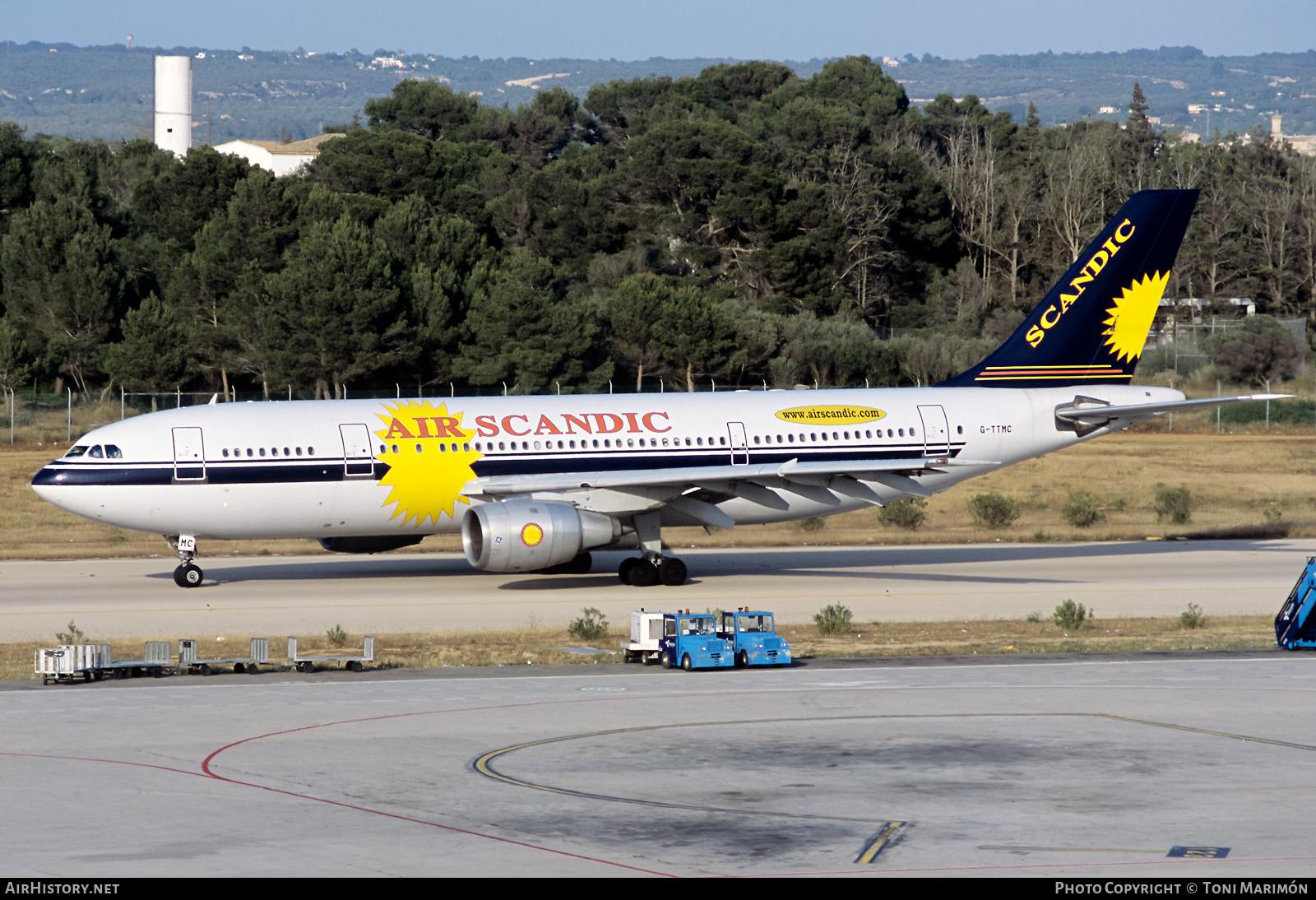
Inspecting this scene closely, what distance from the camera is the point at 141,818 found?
1348cm

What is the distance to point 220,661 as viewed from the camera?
22.5 m

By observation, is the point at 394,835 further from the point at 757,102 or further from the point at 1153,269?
the point at 757,102

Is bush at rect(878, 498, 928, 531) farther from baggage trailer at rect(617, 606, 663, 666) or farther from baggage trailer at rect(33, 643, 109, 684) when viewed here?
baggage trailer at rect(33, 643, 109, 684)

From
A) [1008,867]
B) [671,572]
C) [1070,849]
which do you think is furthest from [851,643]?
[1008,867]

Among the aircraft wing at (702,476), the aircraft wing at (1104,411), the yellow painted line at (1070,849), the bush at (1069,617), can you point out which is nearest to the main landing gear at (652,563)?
the aircraft wing at (702,476)

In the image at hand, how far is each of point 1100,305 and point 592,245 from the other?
61.5m

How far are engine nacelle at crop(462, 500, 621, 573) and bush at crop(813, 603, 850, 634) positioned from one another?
20.1 ft

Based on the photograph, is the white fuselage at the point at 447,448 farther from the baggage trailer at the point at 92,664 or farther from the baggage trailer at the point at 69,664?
the baggage trailer at the point at 69,664

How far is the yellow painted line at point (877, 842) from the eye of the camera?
39.8 feet

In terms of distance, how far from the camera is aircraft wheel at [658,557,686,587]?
33.4m

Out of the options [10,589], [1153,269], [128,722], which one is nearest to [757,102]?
[1153,269]

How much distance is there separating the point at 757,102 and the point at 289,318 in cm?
7870

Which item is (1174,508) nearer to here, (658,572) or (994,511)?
(994,511)

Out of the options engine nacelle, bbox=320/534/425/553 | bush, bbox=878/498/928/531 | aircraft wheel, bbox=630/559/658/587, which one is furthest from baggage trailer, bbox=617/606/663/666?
bush, bbox=878/498/928/531
